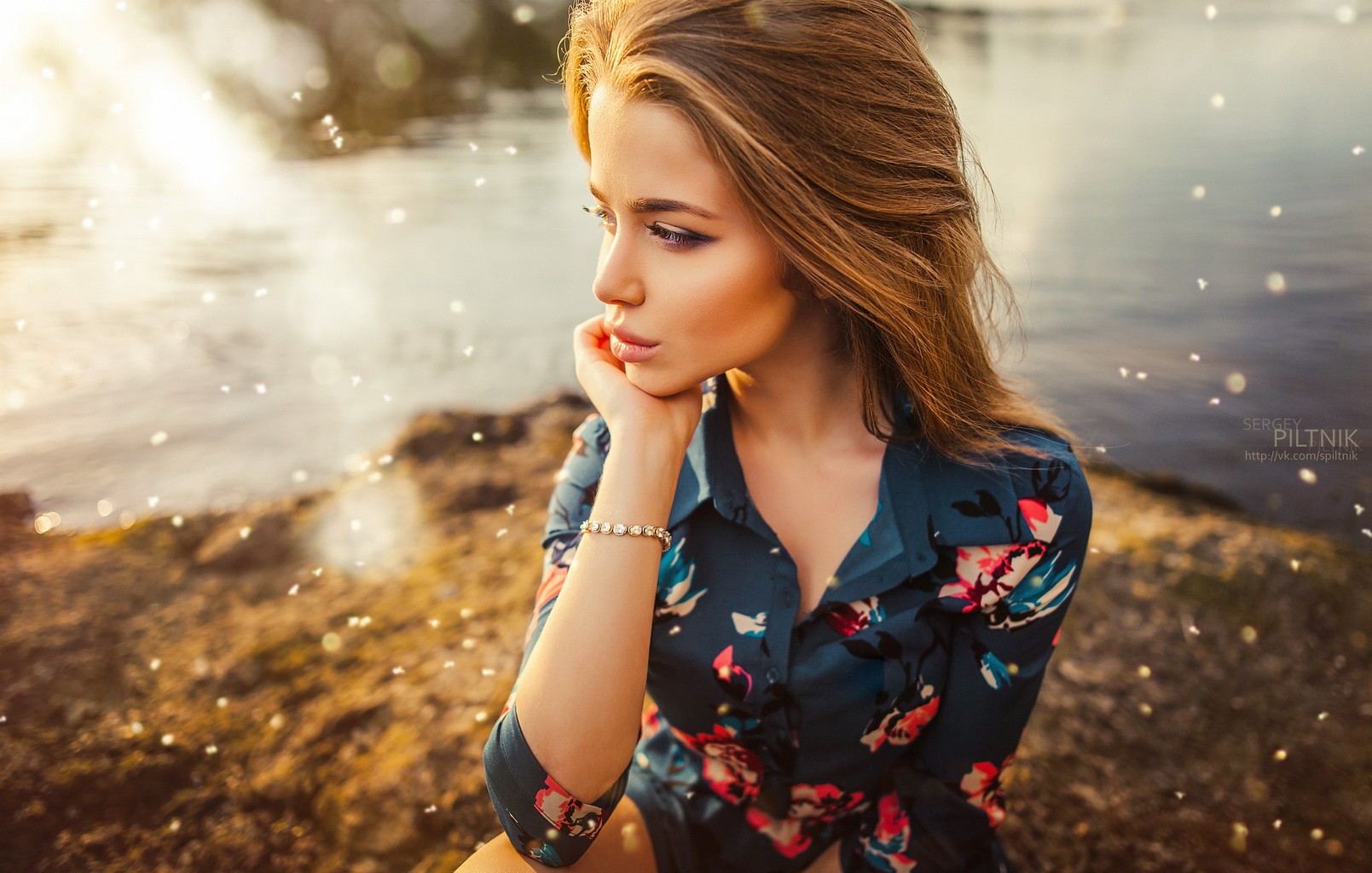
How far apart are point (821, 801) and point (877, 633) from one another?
0.41 metres

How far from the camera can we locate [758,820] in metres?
1.59

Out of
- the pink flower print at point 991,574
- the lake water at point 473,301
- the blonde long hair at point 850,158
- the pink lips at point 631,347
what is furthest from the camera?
the lake water at point 473,301

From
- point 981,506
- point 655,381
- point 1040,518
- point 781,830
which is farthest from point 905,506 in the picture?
point 781,830

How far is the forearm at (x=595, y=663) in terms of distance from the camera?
118 cm

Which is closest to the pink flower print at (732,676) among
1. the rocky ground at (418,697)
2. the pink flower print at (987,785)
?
the pink flower print at (987,785)

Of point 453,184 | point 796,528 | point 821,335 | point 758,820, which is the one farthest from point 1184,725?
point 453,184

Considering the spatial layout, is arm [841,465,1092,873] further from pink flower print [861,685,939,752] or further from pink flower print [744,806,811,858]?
pink flower print [744,806,811,858]

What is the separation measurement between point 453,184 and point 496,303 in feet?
4.20

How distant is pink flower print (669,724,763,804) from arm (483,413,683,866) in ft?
0.89

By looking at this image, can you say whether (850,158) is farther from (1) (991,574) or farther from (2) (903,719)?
(2) (903,719)

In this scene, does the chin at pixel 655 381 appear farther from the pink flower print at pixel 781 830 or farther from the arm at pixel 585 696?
the pink flower print at pixel 781 830

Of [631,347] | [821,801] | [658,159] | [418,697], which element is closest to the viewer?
[658,159]

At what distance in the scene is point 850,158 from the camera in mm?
1229

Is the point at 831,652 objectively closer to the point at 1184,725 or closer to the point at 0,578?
the point at 1184,725
